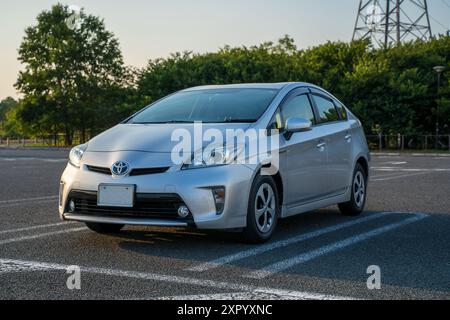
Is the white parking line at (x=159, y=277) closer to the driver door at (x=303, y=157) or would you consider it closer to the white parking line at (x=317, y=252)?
the white parking line at (x=317, y=252)

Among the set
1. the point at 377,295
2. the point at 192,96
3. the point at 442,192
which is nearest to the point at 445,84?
the point at 442,192

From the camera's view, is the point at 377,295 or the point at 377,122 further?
the point at 377,122

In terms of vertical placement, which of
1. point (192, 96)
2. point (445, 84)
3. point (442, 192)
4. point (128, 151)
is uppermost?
point (445, 84)

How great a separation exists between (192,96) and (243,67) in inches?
1656

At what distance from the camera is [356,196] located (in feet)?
28.1

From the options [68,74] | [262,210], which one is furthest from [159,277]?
[68,74]

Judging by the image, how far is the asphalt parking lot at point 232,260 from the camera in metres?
4.38

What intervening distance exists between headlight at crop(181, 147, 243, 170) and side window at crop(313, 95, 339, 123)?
7.41ft

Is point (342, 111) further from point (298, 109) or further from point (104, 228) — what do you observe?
point (104, 228)

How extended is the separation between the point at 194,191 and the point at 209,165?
280 mm

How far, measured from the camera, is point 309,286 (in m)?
4.51
